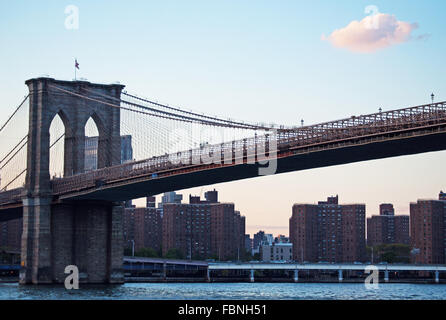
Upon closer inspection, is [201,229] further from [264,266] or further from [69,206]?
[69,206]

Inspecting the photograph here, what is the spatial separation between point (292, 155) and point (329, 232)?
→ 457 ft

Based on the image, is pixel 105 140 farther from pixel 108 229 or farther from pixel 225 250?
pixel 225 250

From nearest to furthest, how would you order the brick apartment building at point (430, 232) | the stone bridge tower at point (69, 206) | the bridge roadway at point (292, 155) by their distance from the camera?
the bridge roadway at point (292, 155)
the stone bridge tower at point (69, 206)
the brick apartment building at point (430, 232)

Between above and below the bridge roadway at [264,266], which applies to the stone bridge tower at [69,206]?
above

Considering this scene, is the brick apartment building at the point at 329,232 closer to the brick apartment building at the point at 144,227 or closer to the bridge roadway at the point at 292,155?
the brick apartment building at the point at 144,227

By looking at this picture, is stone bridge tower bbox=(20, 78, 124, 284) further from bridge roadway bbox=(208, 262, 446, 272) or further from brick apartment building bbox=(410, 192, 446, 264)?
brick apartment building bbox=(410, 192, 446, 264)

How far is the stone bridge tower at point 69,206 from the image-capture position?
71.6 metres

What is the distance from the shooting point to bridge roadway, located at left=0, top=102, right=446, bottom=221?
1886 inches

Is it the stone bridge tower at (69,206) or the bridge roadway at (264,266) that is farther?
the bridge roadway at (264,266)

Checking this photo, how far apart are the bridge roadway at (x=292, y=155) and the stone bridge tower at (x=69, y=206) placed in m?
1.90

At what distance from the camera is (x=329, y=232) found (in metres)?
191

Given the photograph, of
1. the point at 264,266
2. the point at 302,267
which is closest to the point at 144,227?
the point at 264,266

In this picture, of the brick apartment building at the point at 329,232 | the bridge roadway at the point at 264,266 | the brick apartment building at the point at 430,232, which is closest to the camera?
the bridge roadway at the point at 264,266

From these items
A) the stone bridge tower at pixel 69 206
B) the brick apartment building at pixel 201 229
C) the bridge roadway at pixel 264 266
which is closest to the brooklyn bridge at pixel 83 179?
the stone bridge tower at pixel 69 206
